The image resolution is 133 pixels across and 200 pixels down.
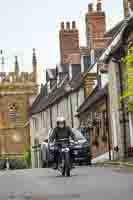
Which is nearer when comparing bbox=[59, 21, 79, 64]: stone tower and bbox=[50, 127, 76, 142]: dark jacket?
bbox=[50, 127, 76, 142]: dark jacket

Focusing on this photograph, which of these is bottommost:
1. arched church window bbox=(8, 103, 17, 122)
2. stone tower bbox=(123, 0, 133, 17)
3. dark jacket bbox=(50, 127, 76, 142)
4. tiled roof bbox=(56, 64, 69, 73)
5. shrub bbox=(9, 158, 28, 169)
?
shrub bbox=(9, 158, 28, 169)

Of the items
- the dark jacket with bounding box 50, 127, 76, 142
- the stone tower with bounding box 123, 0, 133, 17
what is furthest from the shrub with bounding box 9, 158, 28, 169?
the dark jacket with bounding box 50, 127, 76, 142

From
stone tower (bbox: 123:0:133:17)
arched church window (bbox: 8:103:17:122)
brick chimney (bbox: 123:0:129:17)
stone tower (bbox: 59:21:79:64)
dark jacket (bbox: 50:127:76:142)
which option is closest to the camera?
dark jacket (bbox: 50:127:76:142)

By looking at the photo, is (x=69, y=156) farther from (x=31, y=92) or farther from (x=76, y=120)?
(x=31, y=92)

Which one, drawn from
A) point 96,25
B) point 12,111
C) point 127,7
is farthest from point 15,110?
point 127,7

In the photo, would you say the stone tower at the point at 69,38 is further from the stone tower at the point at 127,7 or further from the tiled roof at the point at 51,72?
the stone tower at the point at 127,7

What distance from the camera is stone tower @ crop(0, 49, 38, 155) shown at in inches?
3319

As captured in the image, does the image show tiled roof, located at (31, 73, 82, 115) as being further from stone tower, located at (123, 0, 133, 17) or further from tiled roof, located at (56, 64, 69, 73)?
stone tower, located at (123, 0, 133, 17)

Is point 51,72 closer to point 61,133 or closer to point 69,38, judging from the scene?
point 69,38

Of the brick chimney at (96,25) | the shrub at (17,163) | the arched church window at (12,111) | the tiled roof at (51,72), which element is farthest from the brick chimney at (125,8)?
the arched church window at (12,111)

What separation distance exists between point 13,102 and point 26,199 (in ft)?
249

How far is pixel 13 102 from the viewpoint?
86.2 meters

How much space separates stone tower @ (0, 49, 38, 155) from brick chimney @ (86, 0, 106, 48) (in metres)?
33.6

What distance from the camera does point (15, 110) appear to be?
Answer: 86125 millimetres
